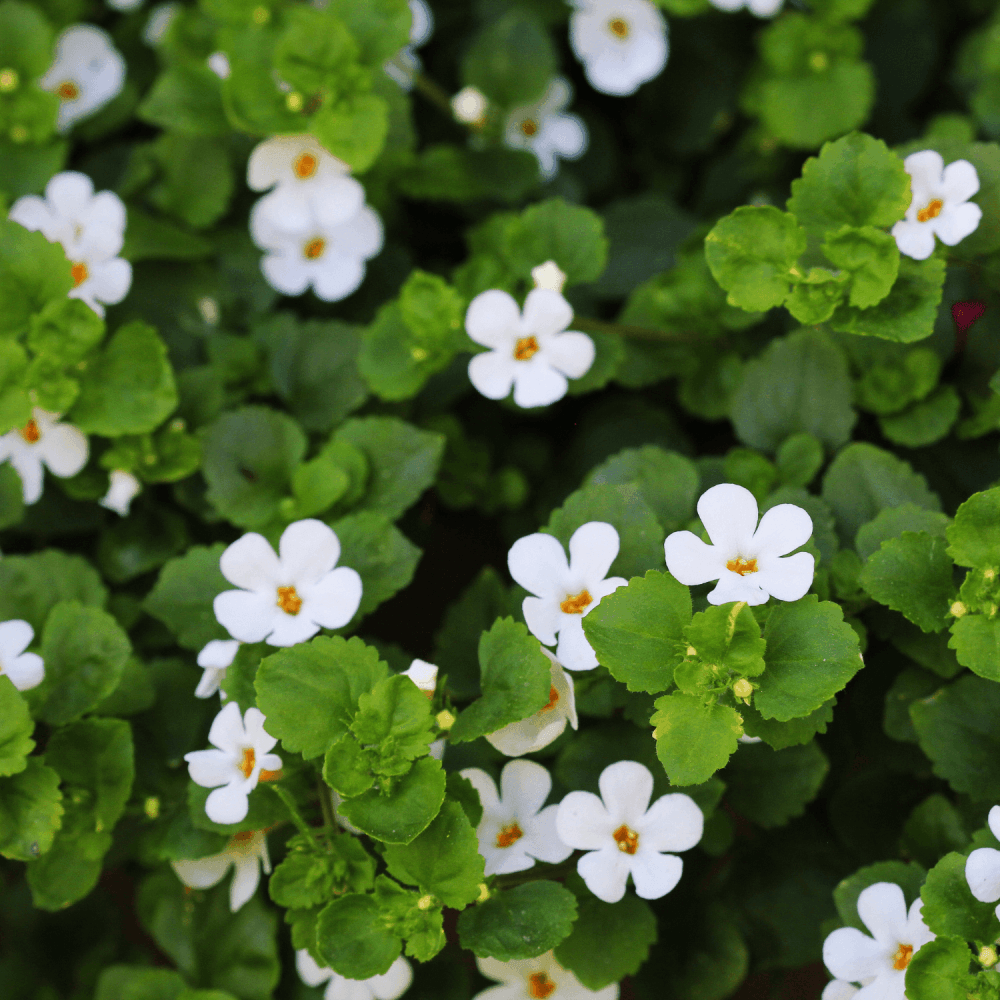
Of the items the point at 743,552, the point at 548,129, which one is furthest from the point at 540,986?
the point at 548,129

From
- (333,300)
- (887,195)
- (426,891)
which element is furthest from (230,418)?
(887,195)

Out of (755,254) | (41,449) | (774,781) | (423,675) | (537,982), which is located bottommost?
(537,982)

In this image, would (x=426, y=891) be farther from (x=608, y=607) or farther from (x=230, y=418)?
(x=230, y=418)

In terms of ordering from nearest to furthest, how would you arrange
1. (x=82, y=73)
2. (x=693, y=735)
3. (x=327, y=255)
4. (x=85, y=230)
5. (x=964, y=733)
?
(x=693, y=735) → (x=964, y=733) → (x=85, y=230) → (x=327, y=255) → (x=82, y=73)

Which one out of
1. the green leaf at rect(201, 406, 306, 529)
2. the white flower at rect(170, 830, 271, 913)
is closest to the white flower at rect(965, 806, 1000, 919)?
the white flower at rect(170, 830, 271, 913)

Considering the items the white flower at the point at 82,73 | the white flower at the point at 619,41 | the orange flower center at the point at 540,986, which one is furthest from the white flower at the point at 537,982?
the white flower at the point at 82,73

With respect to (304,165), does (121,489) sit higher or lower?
lower

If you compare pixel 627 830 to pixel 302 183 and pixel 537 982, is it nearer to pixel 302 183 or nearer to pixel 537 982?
pixel 537 982
